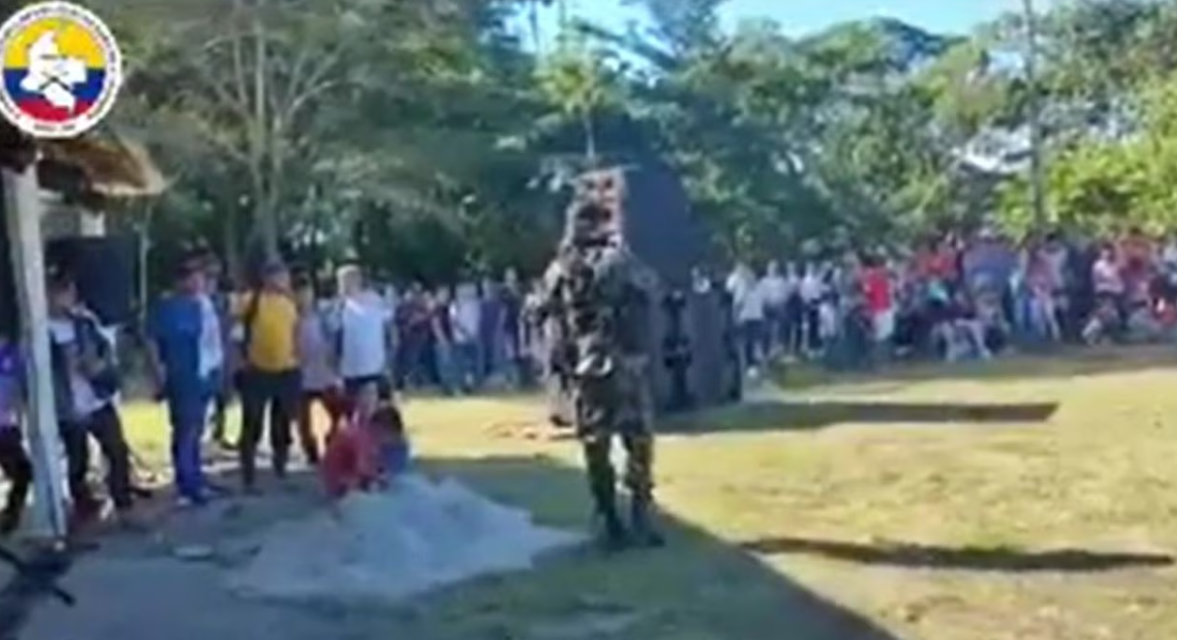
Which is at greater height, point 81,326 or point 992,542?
point 81,326

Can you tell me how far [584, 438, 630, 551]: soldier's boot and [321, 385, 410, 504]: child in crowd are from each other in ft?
5.72

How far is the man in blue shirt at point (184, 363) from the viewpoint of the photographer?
15867 millimetres

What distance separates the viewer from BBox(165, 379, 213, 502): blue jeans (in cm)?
1600

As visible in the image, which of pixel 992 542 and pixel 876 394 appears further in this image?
pixel 876 394

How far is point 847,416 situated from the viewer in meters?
23.3

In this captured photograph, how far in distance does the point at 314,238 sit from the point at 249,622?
3771 cm

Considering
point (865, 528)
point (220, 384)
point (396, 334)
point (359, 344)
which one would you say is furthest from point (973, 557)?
point (396, 334)

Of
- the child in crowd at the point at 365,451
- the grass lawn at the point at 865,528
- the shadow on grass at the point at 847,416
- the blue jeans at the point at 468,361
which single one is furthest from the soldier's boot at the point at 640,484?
the blue jeans at the point at 468,361

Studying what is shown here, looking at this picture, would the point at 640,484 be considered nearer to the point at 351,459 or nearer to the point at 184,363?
the point at 351,459

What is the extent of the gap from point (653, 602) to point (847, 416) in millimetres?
11896

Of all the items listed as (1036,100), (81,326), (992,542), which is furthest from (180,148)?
(992,542)

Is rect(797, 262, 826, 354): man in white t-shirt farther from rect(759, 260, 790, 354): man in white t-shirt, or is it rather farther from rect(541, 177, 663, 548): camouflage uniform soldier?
rect(541, 177, 663, 548): camouflage uniform soldier

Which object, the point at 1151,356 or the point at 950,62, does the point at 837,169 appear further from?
the point at 1151,356

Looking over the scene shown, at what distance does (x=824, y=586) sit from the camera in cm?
1188
